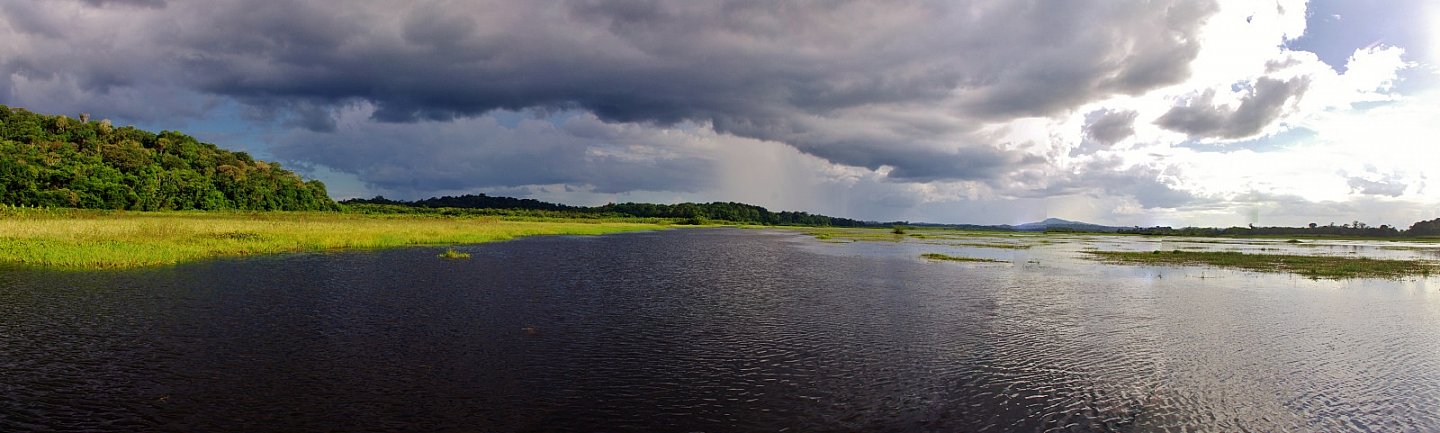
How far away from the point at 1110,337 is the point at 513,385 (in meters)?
21.2

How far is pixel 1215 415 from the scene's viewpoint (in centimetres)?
1505

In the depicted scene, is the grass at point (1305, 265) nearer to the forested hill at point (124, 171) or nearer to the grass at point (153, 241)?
the grass at point (153, 241)

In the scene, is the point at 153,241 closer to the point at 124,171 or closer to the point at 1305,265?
the point at 1305,265

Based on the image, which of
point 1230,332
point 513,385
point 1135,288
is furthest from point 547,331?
point 1135,288

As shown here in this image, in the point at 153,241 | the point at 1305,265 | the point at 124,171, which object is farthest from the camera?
the point at 124,171

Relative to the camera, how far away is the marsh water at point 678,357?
13789 mm

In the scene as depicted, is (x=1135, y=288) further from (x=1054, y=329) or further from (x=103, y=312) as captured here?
(x=103, y=312)

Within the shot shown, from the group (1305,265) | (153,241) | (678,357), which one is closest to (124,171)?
(153,241)

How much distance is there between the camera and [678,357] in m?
19.0

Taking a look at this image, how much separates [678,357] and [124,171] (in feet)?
515

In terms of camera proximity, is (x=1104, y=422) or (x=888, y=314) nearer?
(x=1104, y=422)

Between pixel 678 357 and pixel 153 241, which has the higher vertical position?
pixel 153 241

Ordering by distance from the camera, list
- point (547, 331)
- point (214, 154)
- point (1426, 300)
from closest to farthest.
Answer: point (547, 331) → point (1426, 300) → point (214, 154)

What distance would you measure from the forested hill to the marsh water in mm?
100807
